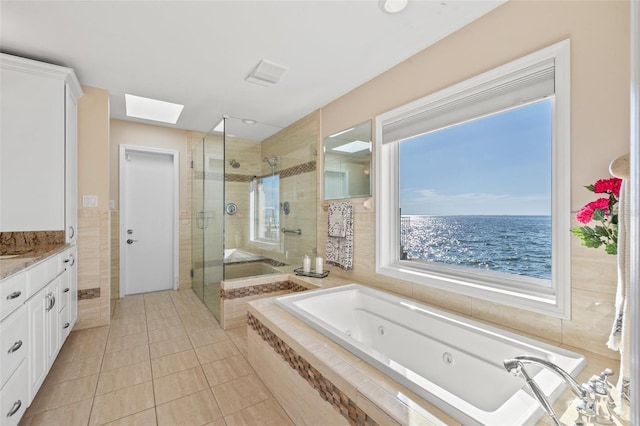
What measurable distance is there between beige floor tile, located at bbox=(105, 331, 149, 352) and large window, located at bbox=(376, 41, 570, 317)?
7.19ft

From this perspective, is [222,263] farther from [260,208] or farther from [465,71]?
[465,71]

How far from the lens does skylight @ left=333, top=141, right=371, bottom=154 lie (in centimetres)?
278

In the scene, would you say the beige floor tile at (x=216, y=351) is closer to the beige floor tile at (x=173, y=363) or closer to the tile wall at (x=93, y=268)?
the beige floor tile at (x=173, y=363)

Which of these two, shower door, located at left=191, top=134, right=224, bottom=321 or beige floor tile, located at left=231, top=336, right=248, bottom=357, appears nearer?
beige floor tile, located at left=231, top=336, right=248, bottom=357

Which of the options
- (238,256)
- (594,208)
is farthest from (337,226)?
(594,208)

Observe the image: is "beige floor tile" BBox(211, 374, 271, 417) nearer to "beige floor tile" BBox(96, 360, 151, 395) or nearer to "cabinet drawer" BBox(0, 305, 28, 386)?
"beige floor tile" BBox(96, 360, 151, 395)

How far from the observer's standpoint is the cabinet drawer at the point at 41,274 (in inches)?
64.1

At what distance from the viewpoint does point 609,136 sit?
4.61 feet

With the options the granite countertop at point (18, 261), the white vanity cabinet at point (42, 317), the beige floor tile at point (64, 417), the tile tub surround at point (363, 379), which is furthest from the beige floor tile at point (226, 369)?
the granite countertop at point (18, 261)

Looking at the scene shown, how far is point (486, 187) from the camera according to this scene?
2.05 m

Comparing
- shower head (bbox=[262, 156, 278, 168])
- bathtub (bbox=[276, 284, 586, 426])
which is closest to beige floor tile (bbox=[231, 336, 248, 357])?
bathtub (bbox=[276, 284, 586, 426])

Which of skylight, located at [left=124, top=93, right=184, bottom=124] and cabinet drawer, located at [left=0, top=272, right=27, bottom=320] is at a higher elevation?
skylight, located at [left=124, top=93, right=184, bottom=124]

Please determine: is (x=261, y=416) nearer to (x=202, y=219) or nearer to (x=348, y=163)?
(x=348, y=163)

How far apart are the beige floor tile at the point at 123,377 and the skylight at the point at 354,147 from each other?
247cm
